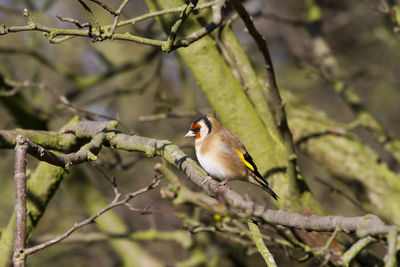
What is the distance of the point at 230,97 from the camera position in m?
4.06

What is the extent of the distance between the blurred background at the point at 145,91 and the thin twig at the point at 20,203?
1199 millimetres

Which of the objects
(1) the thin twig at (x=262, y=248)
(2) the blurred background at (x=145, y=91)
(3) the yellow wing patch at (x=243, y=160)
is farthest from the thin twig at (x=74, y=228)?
(3) the yellow wing patch at (x=243, y=160)

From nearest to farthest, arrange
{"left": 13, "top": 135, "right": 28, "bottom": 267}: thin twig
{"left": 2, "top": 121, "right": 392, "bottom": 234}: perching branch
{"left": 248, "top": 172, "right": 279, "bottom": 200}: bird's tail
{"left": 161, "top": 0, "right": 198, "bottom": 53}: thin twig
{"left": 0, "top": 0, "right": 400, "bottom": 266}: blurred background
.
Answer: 1. {"left": 2, "top": 121, "right": 392, "bottom": 234}: perching branch
2. {"left": 13, "top": 135, "right": 28, "bottom": 267}: thin twig
3. {"left": 161, "top": 0, "right": 198, "bottom": 53}: thin twig
4. {"left": 248, "top": 172, "right": 279, "bottom": 200}: bird's tail
5. {"left": 0, "top": 0, "right": 400, "bottom": 266}: blurred background

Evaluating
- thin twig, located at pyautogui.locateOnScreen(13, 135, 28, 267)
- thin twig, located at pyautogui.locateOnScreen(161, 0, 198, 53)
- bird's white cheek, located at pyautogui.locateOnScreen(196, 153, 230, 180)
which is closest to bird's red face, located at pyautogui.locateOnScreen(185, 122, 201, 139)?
bird's white cheek, located at pyautogui.locateOnScreen(196, 153, 230, 180)

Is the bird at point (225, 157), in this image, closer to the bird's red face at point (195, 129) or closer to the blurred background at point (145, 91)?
the bird's red face at point (195, 129)

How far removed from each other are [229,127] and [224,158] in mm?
400

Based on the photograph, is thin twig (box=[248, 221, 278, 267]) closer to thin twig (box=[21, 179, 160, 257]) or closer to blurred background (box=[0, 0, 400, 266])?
thin twig (box=[21, 179, 160, 257])

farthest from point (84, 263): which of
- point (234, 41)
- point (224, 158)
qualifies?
point (234, 41)

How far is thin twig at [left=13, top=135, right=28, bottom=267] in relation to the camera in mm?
2404

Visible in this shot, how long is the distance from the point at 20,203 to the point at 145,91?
502cm

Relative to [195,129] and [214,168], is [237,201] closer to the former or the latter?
[214,168]

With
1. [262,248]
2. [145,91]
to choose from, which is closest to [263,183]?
[262,248]

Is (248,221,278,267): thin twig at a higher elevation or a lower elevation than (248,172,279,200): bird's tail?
higher

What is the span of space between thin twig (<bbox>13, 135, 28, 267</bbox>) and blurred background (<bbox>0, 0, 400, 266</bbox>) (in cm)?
120
